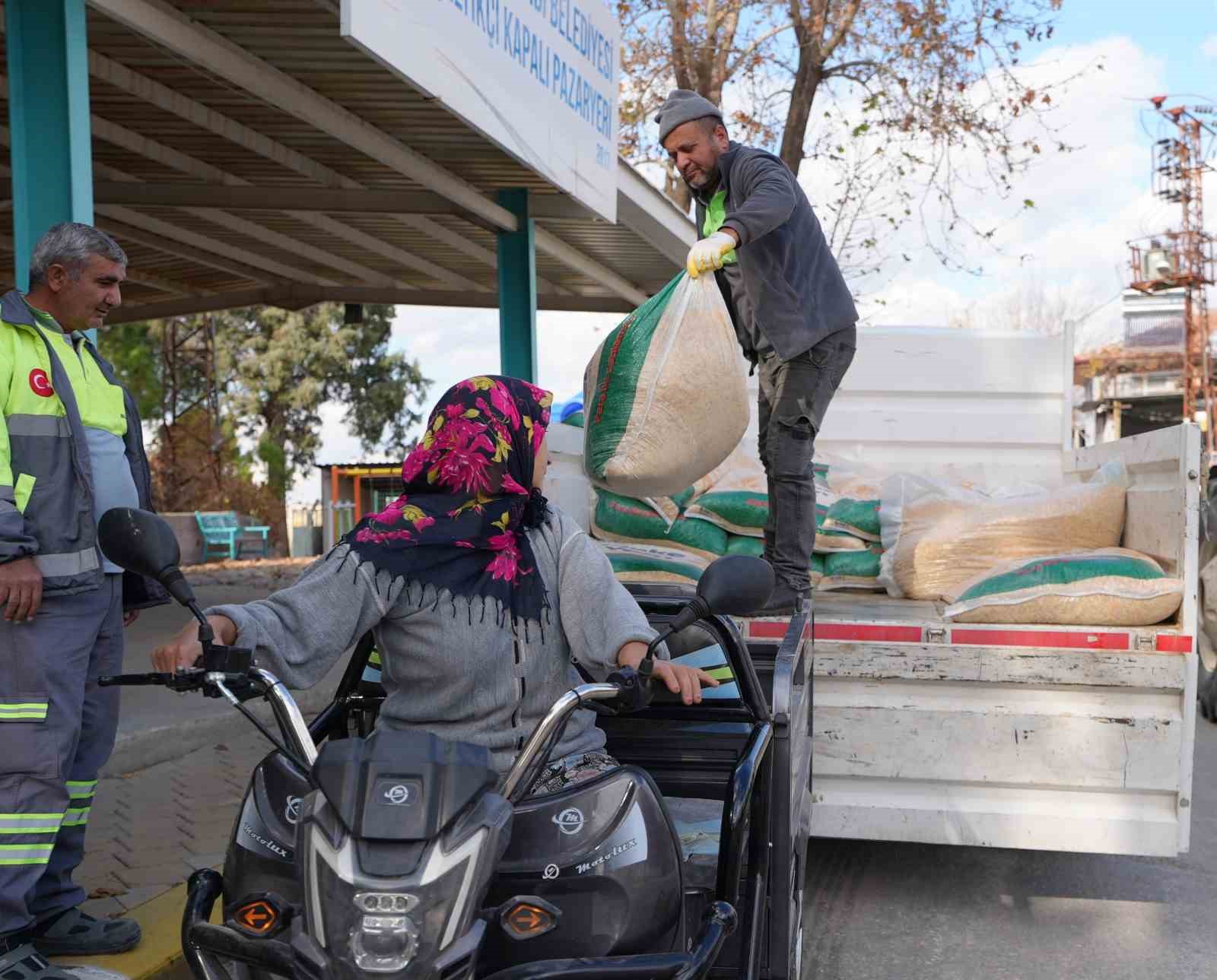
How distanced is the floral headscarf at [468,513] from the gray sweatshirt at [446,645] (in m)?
0.04

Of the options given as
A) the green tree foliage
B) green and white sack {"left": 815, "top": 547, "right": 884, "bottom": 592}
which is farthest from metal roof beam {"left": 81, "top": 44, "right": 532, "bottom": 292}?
the green tree foliage

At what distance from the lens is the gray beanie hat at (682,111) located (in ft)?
14.0

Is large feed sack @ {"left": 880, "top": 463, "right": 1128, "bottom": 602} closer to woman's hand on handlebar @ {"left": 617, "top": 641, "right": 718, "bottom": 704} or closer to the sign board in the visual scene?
woman's hand on handlebar @ {"left": 617, "top": 641, "right": 718, "bottom": 704}

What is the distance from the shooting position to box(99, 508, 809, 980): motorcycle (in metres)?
1.65

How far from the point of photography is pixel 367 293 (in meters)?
13.7

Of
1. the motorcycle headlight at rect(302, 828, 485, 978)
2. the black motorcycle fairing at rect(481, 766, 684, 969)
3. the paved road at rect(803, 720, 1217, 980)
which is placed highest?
the motorcycle headlight at rect(302, 828, 485, 978)

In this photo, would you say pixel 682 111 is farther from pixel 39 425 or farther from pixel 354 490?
pixel 354 490

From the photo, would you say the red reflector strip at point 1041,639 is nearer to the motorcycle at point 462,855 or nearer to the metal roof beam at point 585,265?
the motorcycle at point 462,855

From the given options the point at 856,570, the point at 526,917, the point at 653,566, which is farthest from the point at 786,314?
the point at 526,917

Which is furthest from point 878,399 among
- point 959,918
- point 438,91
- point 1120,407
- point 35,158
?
point 1120,407

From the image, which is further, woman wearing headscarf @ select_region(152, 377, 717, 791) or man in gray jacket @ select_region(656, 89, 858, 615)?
man in gray jacket @ select_region(656, 89, 858, 615)

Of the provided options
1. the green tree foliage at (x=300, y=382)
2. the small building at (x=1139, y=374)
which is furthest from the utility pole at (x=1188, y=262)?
the green tree foliage at (x=300, y=382)

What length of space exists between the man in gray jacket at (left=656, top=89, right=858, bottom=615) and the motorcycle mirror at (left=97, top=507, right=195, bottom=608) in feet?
8.24

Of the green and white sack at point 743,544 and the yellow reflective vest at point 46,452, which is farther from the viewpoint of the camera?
the green and white sack at point 743,544
